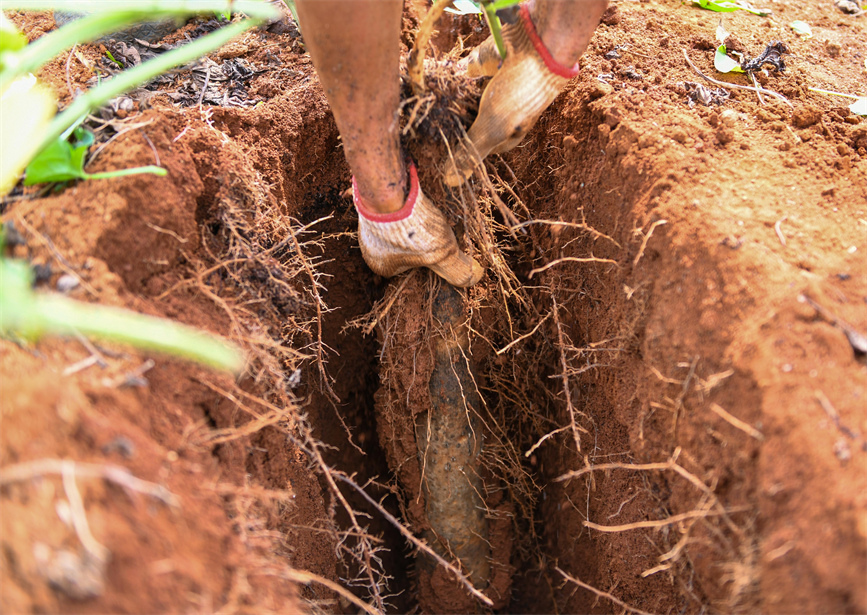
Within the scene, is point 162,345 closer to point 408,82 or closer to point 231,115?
point 408,82

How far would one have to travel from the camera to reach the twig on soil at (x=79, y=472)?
1.95ft

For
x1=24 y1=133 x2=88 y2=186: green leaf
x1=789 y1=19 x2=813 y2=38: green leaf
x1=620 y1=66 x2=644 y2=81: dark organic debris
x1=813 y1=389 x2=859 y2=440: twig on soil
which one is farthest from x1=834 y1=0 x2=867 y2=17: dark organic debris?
x1=24 y1=133 x2=88 y2=186: green leaf

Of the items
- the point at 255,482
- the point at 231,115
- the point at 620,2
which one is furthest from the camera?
the point at 620,2

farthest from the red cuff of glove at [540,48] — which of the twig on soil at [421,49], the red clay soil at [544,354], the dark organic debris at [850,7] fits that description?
the dark organic debris at [850,7]

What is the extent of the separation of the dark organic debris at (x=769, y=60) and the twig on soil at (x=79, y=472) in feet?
5.04

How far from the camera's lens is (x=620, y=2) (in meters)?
1.59

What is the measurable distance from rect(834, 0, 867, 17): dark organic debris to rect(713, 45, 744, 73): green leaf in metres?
0.70

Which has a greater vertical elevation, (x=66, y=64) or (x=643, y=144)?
(x=66, y=64)

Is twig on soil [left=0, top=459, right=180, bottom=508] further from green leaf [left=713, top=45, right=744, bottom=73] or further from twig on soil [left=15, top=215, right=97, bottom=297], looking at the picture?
green leaf [left=713, top=45, right=744, bottom=73]

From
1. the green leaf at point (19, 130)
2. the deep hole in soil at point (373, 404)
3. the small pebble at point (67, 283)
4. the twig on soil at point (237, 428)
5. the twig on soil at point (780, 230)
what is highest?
the green leaf at point (19, 130)

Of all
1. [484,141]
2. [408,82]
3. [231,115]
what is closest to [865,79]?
[484,141]

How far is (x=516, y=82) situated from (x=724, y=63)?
0.72 m

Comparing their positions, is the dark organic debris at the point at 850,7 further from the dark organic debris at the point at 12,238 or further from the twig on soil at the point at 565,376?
the dark organic debris at the point at 12,238

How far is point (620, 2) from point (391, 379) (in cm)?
125
